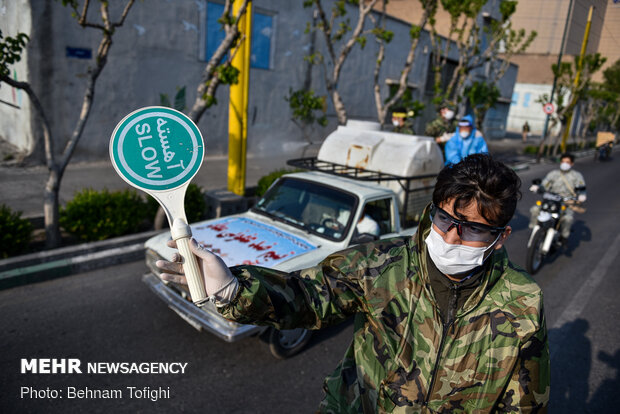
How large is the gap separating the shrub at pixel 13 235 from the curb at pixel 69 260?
0.23 m

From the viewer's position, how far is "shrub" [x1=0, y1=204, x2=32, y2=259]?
545cm

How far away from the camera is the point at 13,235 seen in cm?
555

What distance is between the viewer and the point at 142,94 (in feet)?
38.5

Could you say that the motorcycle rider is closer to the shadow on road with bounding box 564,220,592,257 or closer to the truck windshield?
the shadow on road with bounding box 564,220,592,257

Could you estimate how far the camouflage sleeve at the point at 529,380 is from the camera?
5.25ft

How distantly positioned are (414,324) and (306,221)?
323 centimetres

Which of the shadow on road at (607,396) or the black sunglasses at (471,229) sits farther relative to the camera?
the shadow on road at (607,396)

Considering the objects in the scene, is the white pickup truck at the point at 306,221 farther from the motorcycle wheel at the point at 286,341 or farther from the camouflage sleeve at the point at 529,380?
the camouflage sleeve at the point at 529,380

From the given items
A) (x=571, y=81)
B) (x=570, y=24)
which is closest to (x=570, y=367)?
(x=570, y=24)

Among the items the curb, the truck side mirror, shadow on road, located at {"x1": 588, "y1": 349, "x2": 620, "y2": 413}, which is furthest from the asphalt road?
the truck side mirror

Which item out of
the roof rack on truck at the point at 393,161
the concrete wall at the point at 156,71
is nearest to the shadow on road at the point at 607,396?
the roof rack on truck at the point at 393,161

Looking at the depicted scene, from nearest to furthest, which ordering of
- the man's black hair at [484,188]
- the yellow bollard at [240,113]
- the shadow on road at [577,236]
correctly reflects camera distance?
the man's black hair at [484,188] → the yellow bollard at [240,113] → the shadow on road at [577,236]

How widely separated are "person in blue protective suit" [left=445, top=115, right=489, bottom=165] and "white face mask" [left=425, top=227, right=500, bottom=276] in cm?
575

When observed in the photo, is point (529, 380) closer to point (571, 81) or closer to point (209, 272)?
point (209, 272)
